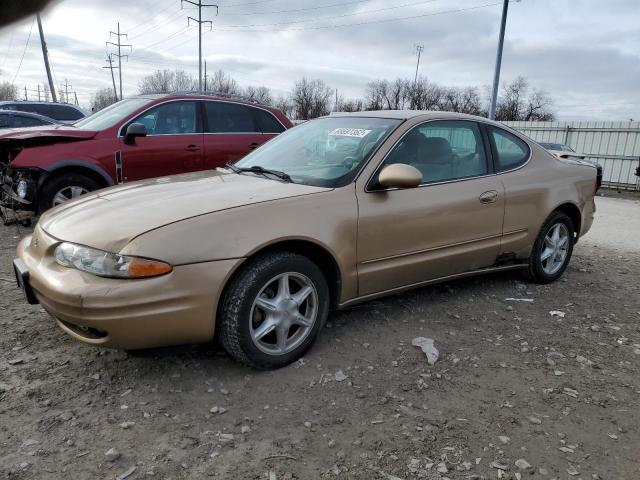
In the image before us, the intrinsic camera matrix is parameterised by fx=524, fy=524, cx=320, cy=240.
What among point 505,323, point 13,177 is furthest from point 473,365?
point 13,177

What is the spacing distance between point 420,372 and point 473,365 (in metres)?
0.37

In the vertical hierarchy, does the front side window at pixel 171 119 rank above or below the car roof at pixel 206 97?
below

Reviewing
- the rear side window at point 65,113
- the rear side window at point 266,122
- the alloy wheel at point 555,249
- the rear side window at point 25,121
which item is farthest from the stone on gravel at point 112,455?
the rear side window at point 65,113

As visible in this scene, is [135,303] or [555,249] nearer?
[135,303]

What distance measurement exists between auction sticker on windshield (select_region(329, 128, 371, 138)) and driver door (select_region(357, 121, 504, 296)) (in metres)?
0.29

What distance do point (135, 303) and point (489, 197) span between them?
276 centimetres

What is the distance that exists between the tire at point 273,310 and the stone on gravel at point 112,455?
78 centimetres

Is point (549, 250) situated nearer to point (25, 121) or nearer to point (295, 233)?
point (295, 233)

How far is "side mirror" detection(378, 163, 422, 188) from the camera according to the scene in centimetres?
334

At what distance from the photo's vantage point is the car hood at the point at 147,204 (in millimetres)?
2771

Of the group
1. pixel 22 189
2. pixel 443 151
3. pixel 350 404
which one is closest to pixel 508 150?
pixel 443 151

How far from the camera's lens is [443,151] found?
158 inches

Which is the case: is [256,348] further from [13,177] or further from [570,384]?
[13,177]

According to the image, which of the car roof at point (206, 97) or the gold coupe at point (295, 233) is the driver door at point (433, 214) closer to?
the gold coupe at point (295, 233)
